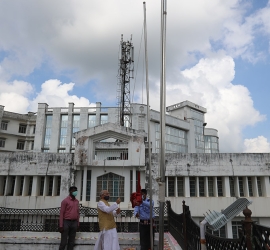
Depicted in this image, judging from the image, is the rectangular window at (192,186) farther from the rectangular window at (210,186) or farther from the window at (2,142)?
the window at (2,142)

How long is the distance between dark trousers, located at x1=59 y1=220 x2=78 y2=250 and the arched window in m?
10.8

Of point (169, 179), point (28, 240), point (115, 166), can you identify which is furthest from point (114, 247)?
point (169, 179)

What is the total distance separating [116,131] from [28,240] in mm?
11151

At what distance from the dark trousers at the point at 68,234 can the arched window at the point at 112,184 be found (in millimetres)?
10842

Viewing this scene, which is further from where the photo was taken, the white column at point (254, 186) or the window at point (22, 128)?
the window at point (22, 128)

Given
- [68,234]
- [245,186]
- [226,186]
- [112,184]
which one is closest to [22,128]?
[112,184]

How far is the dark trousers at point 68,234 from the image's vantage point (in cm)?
665

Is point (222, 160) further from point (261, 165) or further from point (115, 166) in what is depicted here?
point (115, 166)

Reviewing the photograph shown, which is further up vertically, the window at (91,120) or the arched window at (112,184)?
the window at (91,120)

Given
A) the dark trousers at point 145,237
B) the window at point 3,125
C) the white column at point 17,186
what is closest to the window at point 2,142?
the window at point 3,125

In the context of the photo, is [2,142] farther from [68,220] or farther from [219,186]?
[68,220]

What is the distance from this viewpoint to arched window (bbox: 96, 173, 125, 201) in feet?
58.1

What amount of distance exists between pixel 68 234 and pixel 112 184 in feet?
35.9

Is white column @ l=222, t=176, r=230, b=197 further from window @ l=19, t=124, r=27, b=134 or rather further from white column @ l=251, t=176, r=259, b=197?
window @ l=19, t=124, r=27, b=134
